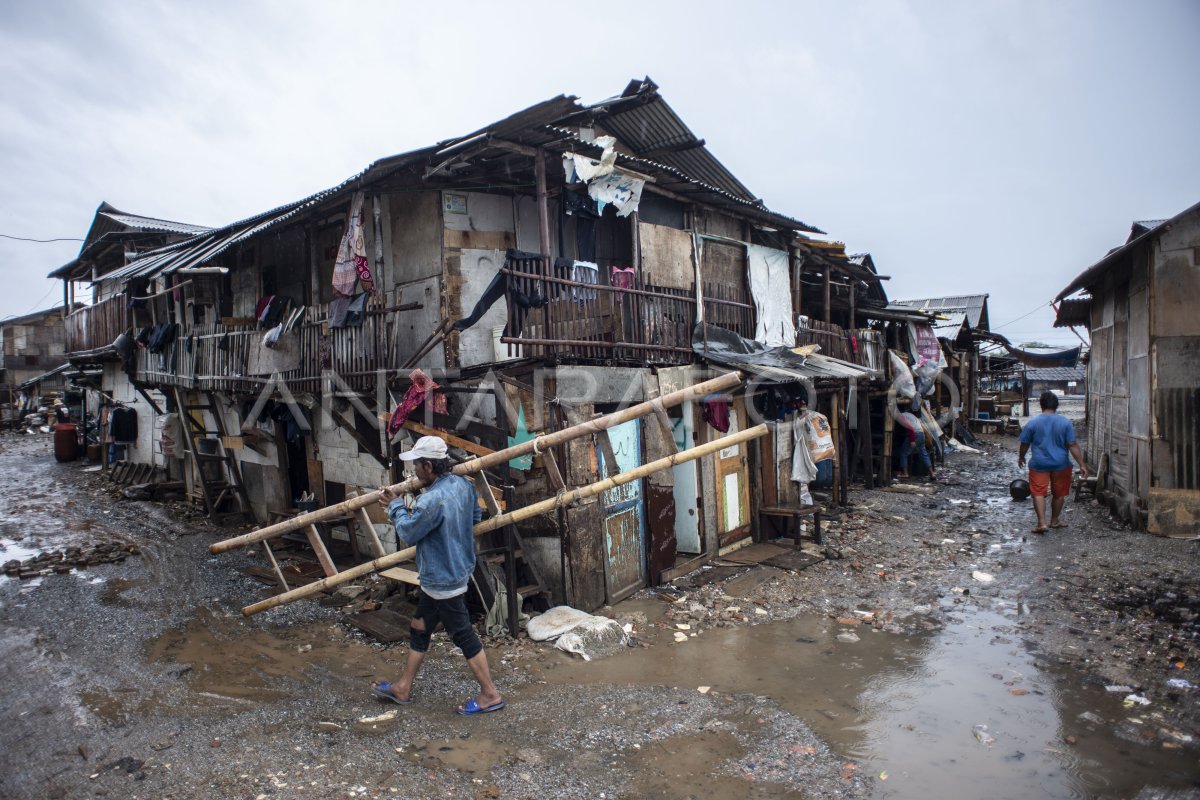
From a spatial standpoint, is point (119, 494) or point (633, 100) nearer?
point (633, 100)

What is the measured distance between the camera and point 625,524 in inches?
334

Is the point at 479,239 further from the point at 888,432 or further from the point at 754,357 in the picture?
the point at 888,432

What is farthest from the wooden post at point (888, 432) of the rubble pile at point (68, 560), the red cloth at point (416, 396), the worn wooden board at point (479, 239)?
the rubble pile at point (68, 560)

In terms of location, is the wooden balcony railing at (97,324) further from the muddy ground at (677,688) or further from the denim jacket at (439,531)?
the denim jacket at (439,531)

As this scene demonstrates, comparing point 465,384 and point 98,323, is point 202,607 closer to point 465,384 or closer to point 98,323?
point 465,384

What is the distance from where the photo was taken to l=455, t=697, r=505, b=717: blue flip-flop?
209 inches

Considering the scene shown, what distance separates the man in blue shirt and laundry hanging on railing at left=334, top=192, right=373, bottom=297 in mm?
9854

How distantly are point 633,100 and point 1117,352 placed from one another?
951 centimetres

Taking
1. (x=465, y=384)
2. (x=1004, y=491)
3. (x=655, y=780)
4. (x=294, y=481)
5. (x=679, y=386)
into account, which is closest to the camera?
(x=655, y=780)

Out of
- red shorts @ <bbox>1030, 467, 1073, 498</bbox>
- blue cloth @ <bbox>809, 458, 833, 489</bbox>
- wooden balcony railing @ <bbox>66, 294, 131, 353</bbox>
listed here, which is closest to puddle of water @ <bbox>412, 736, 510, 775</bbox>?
red shorts @ <bbox>1030, 467, 1073, 498</bbox>

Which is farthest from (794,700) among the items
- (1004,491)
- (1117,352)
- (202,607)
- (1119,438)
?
(1004,491)

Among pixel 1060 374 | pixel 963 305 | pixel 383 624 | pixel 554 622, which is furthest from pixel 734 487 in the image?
pixel 1060 374

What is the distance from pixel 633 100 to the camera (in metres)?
9.29

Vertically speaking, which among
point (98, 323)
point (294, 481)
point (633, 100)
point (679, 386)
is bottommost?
point (294, 481)
